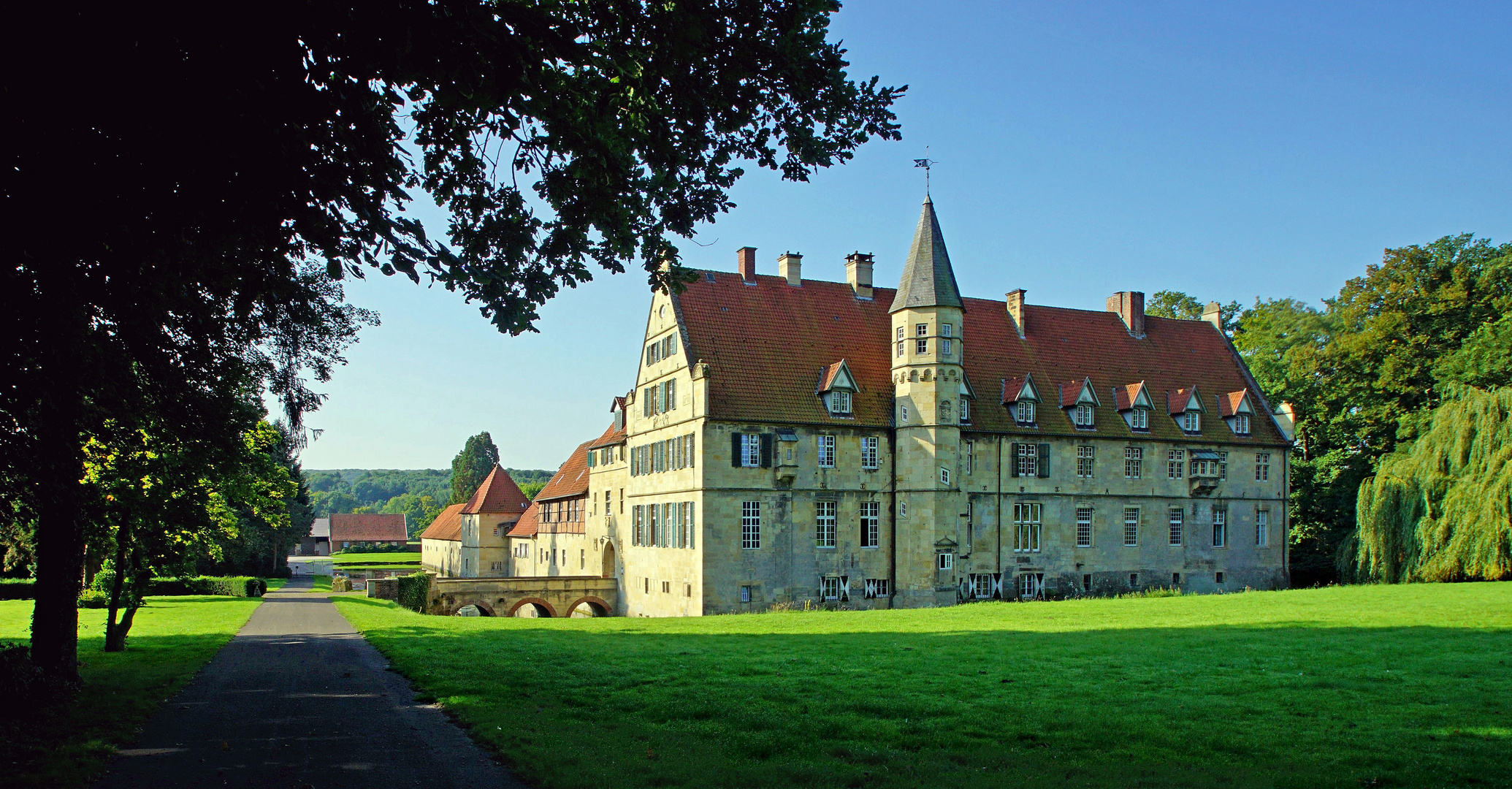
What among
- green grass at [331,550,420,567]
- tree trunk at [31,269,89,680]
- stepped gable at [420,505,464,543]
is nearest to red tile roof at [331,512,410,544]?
green grass at [331,550,420,567]

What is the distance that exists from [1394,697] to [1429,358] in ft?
128

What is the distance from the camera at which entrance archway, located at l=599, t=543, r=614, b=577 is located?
49.3 m

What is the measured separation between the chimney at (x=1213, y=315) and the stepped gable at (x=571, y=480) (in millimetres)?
31524

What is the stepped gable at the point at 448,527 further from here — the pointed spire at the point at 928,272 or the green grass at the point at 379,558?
the pointed spire at the point at 928,272

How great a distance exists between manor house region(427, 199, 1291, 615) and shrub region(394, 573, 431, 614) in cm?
803

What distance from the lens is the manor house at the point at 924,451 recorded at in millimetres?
39219

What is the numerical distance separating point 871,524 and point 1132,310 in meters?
17.8

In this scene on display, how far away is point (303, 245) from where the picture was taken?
1086 centimetres

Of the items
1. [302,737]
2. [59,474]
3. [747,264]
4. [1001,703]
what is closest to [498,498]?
A: [747,264]

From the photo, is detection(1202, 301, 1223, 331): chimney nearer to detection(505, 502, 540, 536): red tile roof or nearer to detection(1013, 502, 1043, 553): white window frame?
detection(1013, 502, 1043, 553): white window frame

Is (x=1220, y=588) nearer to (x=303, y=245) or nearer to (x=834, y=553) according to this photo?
(x=834, y=553)

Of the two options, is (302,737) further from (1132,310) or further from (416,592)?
(1132,310)

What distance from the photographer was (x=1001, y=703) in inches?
485

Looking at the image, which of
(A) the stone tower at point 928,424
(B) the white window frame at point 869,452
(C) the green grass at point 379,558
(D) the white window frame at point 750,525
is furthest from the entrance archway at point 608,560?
(C) the green grass at point 379,558
